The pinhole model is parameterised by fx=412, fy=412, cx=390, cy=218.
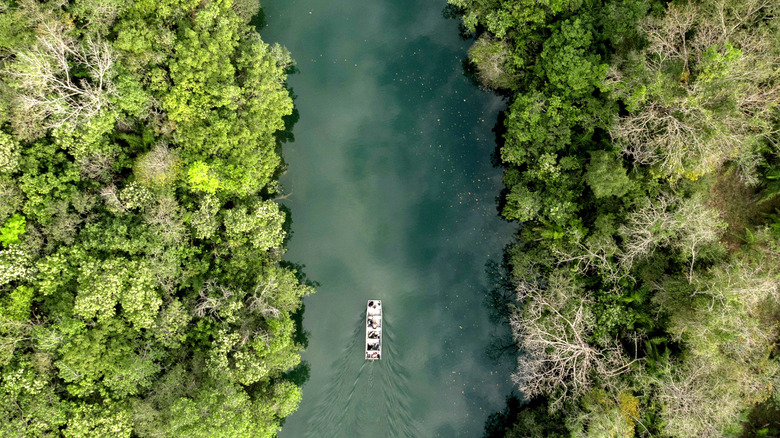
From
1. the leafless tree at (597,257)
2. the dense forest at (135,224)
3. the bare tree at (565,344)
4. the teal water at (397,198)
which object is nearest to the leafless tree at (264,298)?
the dense forest at (135,224)

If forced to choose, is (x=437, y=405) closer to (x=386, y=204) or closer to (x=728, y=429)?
(x=386, y=204)

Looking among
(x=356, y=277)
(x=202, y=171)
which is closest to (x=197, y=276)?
(x=202, y=171)

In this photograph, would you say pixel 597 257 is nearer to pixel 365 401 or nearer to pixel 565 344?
pixel 565 344

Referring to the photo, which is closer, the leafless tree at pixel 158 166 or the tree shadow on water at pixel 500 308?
the leafless tree at pixel 158 166

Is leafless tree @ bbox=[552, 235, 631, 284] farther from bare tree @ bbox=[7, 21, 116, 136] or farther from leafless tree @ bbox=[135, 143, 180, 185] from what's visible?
bare tree @ bbox=[7, 21, 116, 136]

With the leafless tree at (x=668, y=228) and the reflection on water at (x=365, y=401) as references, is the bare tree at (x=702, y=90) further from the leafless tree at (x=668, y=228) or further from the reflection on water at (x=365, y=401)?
the reflection on water at (x=365, y=401)
